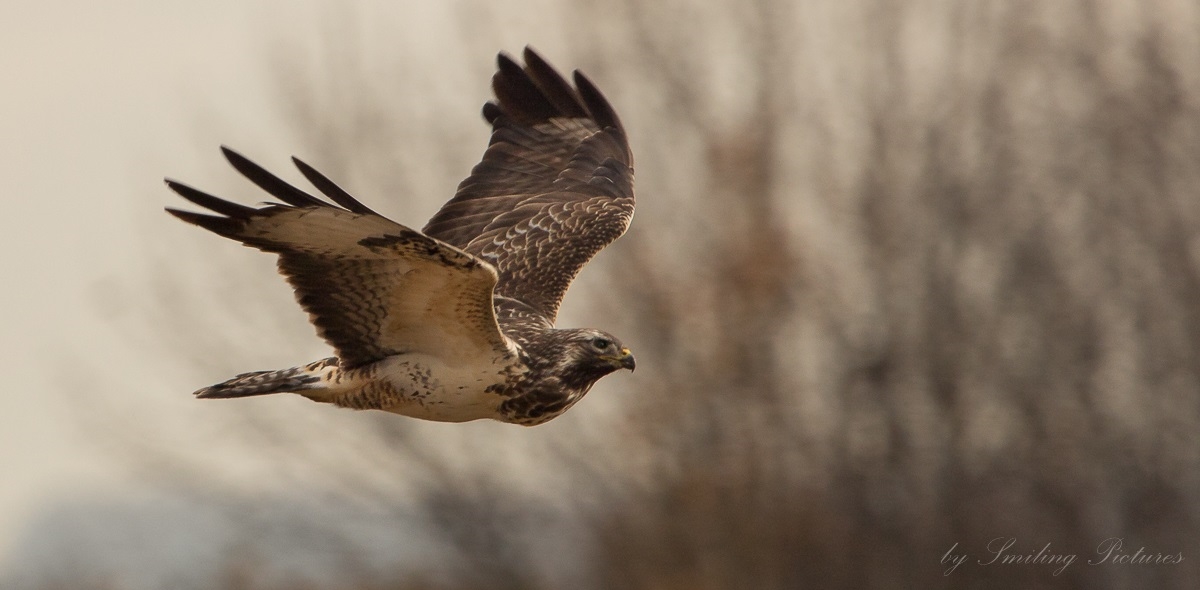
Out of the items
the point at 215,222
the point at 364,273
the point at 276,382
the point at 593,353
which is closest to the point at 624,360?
the point at 593,353

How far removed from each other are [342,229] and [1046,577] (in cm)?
1612

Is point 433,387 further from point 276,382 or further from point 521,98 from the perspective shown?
point 521,98

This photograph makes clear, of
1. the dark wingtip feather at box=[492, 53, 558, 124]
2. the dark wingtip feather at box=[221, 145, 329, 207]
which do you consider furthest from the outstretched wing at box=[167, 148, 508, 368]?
the dark wingtip feather at box=[492, 53, 558, 124]

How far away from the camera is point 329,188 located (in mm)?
7773

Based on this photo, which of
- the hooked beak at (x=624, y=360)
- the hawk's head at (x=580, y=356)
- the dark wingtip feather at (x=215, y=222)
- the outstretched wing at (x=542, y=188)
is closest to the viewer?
the dark wingtip feather at (x=215, y=222)

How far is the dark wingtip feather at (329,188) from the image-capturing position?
7.54m

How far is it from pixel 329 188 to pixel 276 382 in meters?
1.93

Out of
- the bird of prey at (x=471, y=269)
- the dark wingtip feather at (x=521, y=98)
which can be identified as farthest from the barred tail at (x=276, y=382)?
the dark wingtip feather at (x=521, y=98)

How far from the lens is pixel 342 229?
845cm

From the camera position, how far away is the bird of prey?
8445 millimetres

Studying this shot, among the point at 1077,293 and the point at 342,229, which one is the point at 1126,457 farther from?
the point at 342,229

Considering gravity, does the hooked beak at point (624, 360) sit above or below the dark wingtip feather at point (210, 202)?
below

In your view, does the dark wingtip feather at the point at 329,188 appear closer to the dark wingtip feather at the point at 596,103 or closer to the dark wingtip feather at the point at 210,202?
the dark wingtip feather at the point at 210,202

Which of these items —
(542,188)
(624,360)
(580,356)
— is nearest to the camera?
(580,356)
